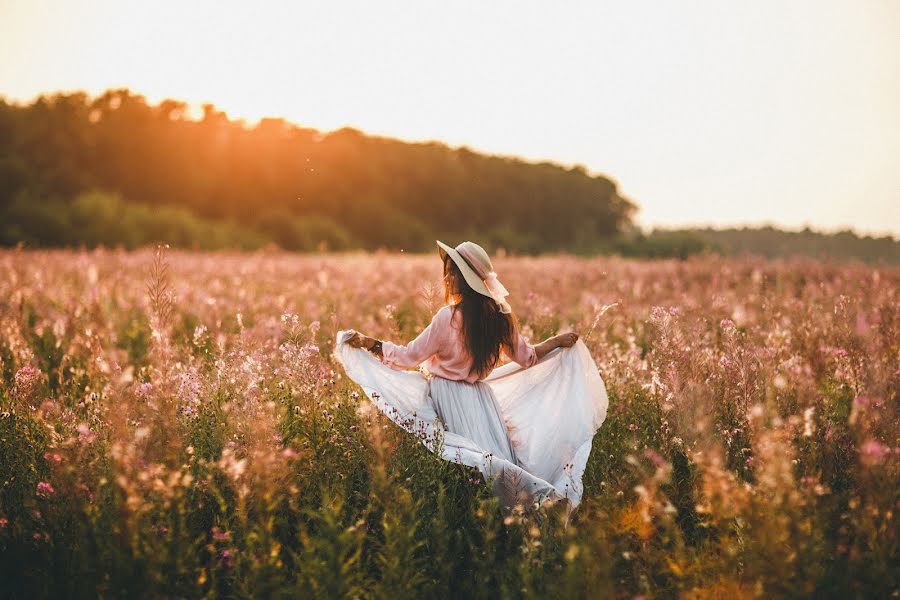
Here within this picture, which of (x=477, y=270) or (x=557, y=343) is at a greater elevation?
(x=477, y=270)

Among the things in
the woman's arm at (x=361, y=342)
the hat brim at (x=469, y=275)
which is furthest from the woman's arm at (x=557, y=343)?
the woman's arm at (x=361, y=342)

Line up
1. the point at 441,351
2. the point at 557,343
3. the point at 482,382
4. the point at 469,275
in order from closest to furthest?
the point at 469,275 → the point at 441,351 → the point at 482,382 → the point at 557,343

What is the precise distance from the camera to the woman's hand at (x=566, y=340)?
4.12 metres

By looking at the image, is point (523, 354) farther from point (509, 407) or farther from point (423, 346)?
point (423, 346)

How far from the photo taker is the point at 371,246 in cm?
3762

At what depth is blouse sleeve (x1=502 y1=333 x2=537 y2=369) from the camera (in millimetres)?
4043

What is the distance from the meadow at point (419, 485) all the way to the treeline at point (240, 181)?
1721 centimetres

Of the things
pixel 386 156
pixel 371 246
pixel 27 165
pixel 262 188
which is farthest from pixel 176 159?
pixel 386 156

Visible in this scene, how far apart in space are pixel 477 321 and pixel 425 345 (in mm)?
342

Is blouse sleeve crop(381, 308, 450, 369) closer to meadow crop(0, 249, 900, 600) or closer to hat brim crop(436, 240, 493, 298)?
hat brim crop(436, 240, 493, 298)

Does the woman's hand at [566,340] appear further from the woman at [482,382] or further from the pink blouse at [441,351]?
the pink blouse at [441,351]

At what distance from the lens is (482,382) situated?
4035 mm

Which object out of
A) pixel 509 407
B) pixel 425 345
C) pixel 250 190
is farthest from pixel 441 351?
pixel 250 190

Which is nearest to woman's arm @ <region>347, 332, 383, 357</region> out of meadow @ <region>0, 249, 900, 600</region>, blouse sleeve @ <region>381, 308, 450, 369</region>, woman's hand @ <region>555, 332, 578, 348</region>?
blouse sleeve @ <region>381, 308, 450, 369</region>
